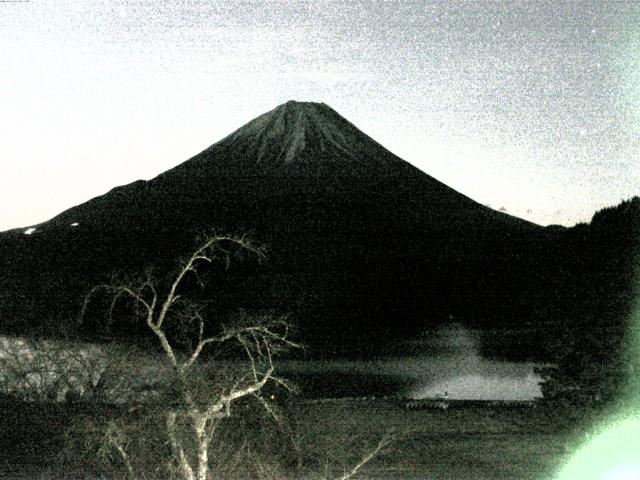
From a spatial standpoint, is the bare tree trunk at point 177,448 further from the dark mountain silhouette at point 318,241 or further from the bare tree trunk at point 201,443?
the dark mountain silhouette at point 318,241

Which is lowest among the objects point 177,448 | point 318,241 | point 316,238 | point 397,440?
point 397,440

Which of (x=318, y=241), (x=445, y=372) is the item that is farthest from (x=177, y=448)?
(x=318, y=241)

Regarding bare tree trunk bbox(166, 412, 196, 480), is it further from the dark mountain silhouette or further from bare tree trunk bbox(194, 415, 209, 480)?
the dark mountain silhouette

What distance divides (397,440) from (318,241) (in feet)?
166

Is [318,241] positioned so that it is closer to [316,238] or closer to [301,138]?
[316,238]

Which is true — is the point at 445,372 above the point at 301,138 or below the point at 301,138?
below

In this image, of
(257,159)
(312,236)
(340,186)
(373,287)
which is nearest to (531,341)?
(373,287)

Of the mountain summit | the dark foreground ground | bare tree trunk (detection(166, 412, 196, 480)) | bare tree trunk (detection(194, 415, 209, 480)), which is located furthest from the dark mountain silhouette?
bare tree trunk (detection(194, 415, 209, 480))

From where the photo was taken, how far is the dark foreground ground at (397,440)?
1534 centimetres

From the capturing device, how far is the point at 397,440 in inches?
696

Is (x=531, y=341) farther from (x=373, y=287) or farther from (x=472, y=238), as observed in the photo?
(x=472, y=238)

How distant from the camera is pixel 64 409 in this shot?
58.5 ft

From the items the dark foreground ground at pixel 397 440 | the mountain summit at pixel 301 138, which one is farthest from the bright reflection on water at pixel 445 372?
the mountain summit at pixel 301 138

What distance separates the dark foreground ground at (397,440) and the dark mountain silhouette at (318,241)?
2135 cm
